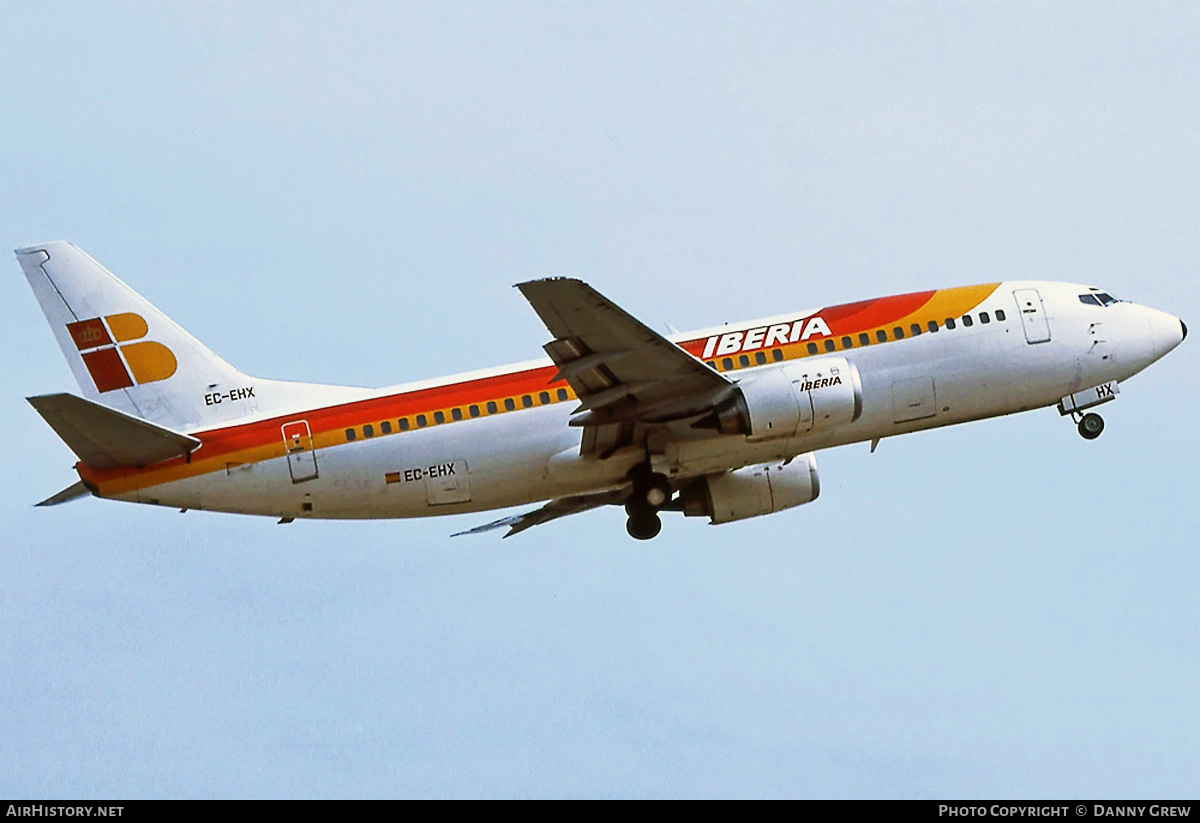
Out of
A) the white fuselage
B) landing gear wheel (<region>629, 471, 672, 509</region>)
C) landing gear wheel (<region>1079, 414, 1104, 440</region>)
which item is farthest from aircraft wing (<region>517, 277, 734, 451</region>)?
landing gear wheel (<region>1079, 414, 1104, 440</region>)

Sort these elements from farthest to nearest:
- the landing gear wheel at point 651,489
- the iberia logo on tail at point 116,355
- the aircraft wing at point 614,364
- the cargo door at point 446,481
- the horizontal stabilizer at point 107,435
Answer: the landing gear wheel at point 651,489
the iberia logo on tail at point 116,355
the cargo door at point 446,481
the aircraft wing at point 614,364
the horizontal stabilizer at point 107,435

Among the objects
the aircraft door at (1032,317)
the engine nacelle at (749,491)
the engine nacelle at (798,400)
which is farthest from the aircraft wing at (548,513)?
the aircraft door at (1032,317)

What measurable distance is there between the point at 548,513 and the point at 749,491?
5.95 m

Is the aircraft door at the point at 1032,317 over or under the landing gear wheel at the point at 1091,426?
over

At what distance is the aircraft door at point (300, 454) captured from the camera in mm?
42531

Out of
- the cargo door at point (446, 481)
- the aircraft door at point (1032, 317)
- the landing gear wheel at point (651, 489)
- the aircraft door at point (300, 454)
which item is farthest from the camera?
the aircraft door at point (1032, 317)

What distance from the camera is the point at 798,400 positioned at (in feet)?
137

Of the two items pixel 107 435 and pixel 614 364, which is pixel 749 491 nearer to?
pixel 614 364

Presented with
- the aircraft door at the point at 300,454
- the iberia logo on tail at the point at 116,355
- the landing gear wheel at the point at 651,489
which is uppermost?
the iberia logo on tail at the point at 116,355

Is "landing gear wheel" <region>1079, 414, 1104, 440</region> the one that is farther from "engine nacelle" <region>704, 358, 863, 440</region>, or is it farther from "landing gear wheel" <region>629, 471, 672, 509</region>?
"landing gear wheel" <region>629, 471, 672, 509</region>

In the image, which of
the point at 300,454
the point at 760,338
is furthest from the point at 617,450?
the point at 300,454

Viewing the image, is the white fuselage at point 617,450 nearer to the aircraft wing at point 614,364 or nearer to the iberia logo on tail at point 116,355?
the aircraft wing at point 614,364

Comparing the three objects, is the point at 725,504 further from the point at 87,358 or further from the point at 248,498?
the point at 87,358

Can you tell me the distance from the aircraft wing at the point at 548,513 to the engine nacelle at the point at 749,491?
2.49 meters
